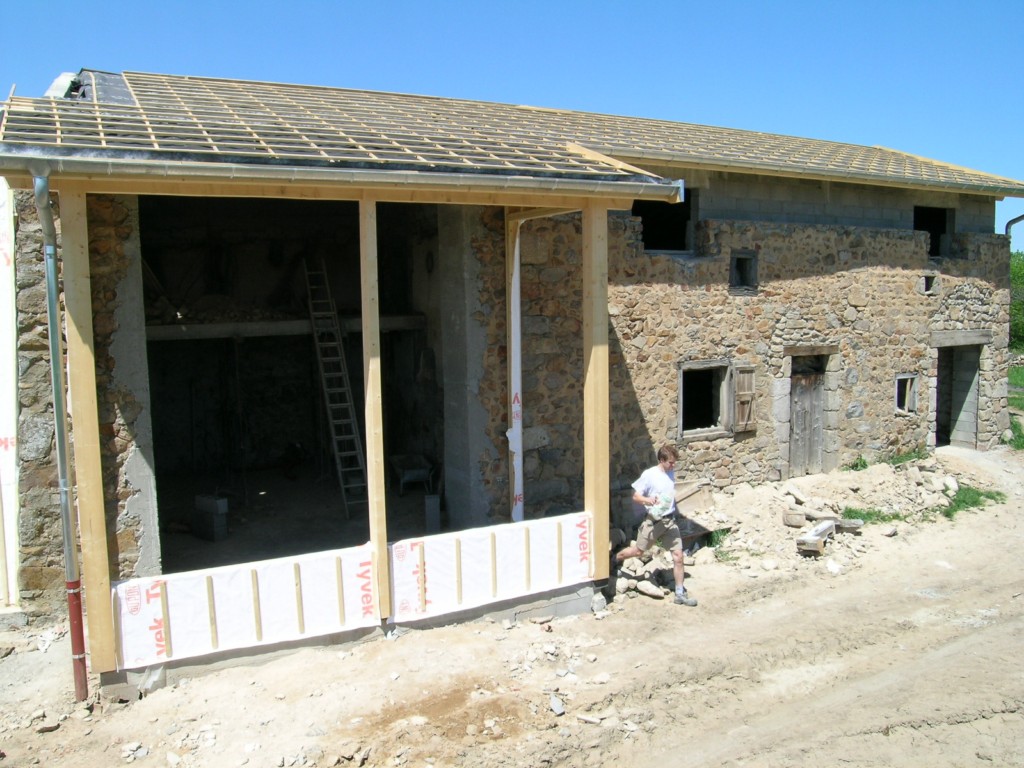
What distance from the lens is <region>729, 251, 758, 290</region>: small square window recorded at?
33.6 feet

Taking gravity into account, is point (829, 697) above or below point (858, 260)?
below

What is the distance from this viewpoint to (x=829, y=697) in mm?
6031

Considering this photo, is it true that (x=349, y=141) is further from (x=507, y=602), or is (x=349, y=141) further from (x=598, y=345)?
(x=507, y=602)

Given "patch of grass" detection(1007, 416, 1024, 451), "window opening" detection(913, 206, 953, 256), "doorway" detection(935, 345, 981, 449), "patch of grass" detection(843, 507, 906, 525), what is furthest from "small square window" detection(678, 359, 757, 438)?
"patch of grass" detection(1007, 416, 1024, 451)

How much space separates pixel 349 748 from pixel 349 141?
14.5 feet

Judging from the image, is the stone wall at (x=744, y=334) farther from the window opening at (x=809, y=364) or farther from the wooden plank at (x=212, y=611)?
the wooden plank at (x=212, y=611)

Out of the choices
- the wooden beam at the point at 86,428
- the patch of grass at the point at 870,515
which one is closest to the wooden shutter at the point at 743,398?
the patch of grass at the point at 870,515

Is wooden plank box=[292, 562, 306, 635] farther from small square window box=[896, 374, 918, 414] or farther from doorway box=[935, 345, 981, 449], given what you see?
doorway box=[935, 345, 981, 449]

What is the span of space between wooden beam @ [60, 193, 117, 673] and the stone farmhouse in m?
0.02

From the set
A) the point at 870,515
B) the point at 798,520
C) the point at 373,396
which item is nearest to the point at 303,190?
the point at 373,396

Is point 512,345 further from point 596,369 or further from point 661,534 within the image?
point 661,534

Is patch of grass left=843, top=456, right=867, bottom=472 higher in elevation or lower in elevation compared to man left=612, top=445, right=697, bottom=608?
lower

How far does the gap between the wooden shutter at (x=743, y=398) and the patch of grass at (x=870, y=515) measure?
5.19 ft

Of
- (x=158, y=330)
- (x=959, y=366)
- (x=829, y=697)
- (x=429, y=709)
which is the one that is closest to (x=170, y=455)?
(x=158, y=330)
